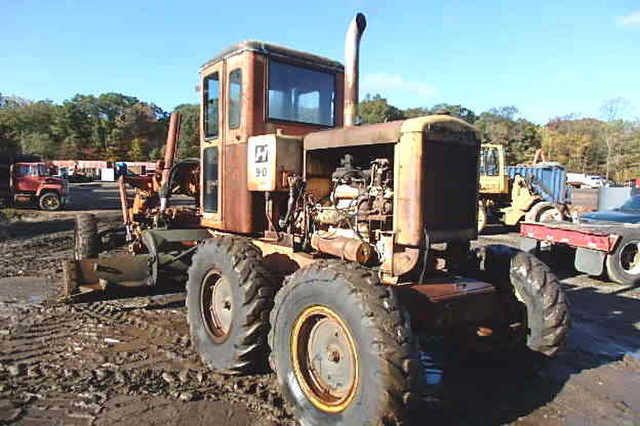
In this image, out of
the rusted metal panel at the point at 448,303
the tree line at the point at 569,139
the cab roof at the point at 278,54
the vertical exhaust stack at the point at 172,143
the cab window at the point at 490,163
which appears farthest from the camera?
the tree line at the point at 569,139

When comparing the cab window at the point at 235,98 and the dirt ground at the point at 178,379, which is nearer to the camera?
the dirt ground at the point at 178,379

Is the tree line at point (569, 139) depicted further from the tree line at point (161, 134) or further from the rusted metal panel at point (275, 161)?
the rusted metal panel at point (275, 161)

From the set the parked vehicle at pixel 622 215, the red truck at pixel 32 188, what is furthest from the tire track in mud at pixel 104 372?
the red truck at pixel 32 188

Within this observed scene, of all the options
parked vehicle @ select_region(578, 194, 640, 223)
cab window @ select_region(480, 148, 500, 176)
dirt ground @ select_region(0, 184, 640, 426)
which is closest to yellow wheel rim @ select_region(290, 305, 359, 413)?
dirt ground @ select_region(0, 184, 640, 426)

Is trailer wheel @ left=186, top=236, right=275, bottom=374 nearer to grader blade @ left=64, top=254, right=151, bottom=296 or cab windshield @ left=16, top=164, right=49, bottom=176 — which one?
grader blade @ left=64, top=254, right=151, bottom=296

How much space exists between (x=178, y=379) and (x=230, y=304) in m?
0.76

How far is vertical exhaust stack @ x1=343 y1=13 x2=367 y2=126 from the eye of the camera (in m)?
4.55

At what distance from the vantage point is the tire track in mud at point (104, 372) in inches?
141

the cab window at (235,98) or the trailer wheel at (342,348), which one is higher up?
the cab window at (235,98)

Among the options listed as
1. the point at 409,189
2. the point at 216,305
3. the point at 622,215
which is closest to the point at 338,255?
the point at 409,189

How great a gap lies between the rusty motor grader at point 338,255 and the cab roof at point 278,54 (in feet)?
0.05

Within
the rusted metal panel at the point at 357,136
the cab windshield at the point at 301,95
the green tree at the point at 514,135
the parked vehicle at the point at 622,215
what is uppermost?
the green tree at the point at 514,135

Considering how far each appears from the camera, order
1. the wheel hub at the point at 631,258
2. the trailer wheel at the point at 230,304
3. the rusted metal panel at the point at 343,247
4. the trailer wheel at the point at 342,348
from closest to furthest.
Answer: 1. the trailer wheel at the point at 342,348
2. the rusted metal panel at the point at 343,247
3. the trailer wheel at the point at 230,304
4. the wheel hub at the point at 631,258

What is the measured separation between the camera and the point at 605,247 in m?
8.67
